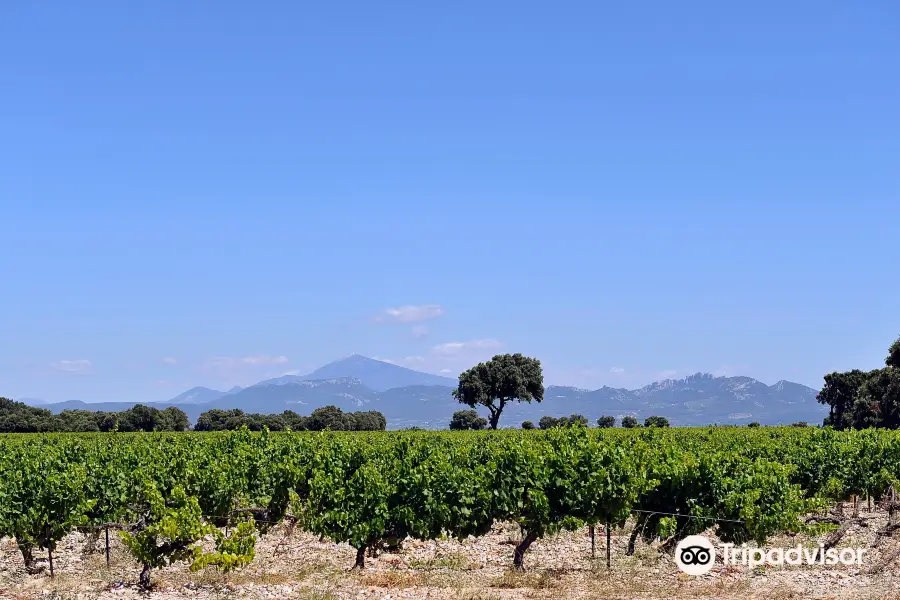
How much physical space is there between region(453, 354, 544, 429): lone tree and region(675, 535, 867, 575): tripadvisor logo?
246 ft

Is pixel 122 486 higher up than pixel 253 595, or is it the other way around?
pixel 122 486

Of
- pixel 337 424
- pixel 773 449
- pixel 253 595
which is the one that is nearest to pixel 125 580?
pixel 253 595

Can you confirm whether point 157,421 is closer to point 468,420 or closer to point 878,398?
point 468,420

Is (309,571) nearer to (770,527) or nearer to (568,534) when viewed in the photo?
(568,534)

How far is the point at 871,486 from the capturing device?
25.6m

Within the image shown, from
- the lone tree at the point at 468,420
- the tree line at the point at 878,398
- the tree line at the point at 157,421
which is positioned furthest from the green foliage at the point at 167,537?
the lone tree at the point at 468,420

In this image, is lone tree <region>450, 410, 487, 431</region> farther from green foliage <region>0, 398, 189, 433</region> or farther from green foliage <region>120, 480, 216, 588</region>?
green foliage <region>120, 480, 216, 588</region>

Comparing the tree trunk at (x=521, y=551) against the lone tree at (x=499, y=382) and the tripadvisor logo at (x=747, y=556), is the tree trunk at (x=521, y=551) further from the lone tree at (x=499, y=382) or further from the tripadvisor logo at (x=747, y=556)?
the lone tree at (x=499, y=382)

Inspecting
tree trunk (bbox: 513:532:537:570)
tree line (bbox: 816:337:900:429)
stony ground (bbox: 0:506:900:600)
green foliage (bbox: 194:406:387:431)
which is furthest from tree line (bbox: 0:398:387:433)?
tree trunk (bbox: 513:532:537:570)

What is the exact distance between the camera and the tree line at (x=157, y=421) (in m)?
86.7

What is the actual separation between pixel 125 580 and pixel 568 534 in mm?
11513

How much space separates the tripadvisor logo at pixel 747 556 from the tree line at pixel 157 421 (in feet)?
227

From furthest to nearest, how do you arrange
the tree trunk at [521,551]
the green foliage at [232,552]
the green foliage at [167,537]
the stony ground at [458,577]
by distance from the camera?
the tree trunk at [521,551], the green foliage at [167,537], the green foliage at [232,552], the stony ground at [458,577]

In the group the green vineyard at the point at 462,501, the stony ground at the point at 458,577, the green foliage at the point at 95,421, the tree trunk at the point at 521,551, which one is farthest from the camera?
the green foliage at the point at 95,421
